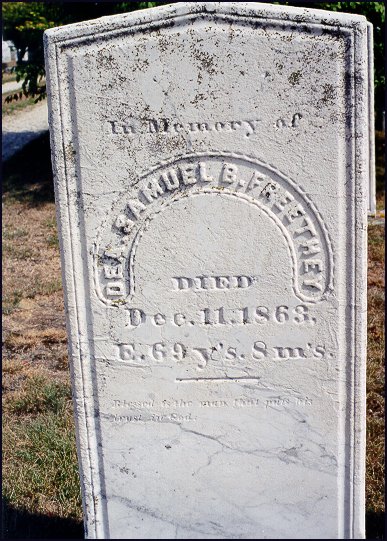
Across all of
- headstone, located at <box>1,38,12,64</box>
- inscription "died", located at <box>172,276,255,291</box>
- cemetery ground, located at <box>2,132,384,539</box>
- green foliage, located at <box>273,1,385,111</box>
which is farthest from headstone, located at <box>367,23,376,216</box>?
headstone, located at <box>1,38,12,64</box>

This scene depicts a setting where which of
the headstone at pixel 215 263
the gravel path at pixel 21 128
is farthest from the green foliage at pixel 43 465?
the gravel path at pixel 21 128

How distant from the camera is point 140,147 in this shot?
8.71ft

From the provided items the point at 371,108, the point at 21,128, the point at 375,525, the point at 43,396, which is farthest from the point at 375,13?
the point at 21,128

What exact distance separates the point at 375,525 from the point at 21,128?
1330 cm

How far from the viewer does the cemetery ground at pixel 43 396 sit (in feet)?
11.9

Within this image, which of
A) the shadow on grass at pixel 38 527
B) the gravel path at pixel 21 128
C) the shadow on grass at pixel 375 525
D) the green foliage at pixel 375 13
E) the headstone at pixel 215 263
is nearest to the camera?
the headstone at pixel 215 263

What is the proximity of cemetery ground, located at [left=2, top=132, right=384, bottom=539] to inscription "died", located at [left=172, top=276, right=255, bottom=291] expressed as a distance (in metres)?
1.46

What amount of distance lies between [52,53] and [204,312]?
1120 mm

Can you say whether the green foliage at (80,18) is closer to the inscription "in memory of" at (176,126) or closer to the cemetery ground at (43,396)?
the cemetery ground at (43,396)

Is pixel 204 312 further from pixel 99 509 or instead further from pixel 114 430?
pixel 99 509

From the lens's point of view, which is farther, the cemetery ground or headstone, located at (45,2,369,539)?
the cemetery ground

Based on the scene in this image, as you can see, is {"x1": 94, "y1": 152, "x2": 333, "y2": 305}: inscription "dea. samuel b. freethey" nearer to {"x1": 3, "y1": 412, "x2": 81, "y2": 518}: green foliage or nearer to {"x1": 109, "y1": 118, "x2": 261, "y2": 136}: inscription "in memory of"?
{"x1": 109, "y1": 118, "x2": 261, "y2": 136}: inscription "in memory of"

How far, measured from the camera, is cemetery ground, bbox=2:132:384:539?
3639 mm

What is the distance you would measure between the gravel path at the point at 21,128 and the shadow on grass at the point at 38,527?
9866 millimetres
